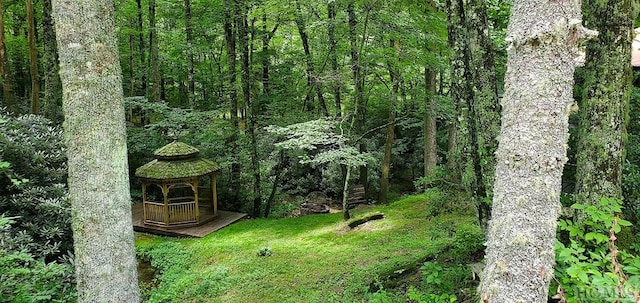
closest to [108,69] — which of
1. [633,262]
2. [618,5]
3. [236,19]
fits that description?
[633,262]

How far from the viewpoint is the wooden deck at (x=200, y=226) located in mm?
9648

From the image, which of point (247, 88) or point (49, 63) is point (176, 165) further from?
point (49, 63)

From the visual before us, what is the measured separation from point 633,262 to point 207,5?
10575mm

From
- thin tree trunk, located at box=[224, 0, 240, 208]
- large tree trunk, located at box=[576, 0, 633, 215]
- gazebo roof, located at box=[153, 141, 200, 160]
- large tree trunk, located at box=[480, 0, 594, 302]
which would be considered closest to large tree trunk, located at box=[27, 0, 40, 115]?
gazebo roof, located at box=[153, 141, 200, 160]

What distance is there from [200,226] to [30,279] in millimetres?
6953

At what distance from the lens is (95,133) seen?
7.74 feet

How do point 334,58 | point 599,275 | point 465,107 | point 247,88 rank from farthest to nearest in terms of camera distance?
point 247,88 < point 334,58 < point 465,107 < point 599,275

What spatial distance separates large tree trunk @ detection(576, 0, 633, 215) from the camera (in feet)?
9.99

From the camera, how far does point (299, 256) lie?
7.19 m

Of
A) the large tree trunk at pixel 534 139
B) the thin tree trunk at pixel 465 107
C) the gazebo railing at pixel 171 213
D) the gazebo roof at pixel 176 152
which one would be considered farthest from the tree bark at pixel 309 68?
the large tree trunk at pixel 534 139

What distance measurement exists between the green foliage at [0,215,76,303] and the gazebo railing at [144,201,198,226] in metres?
6.35

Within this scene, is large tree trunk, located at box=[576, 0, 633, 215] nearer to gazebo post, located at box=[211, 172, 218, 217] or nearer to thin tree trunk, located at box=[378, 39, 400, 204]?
thin tree trunk, located at box=[378, 39, 400, 204]

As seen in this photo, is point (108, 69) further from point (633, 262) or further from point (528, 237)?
point (633, 262)

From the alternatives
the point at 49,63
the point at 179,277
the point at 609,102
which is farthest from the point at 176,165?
the point at 609,102
